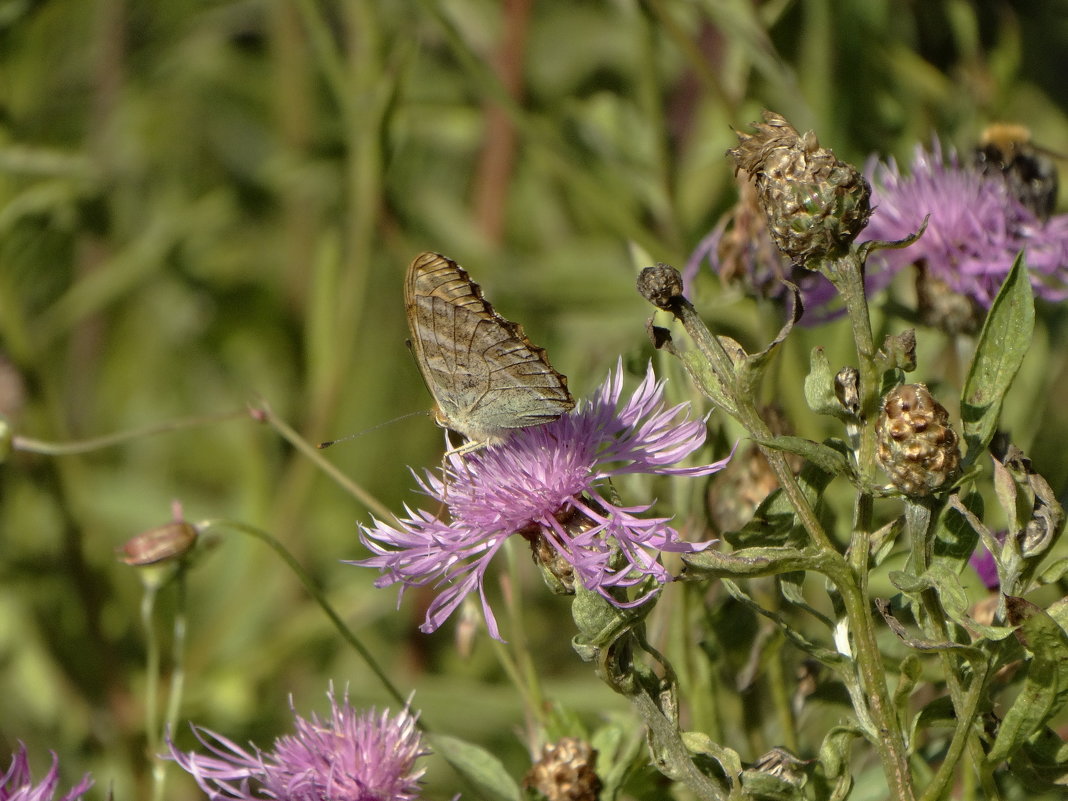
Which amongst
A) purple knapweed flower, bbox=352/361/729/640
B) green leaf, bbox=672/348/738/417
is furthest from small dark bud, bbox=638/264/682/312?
purple knapweed flower, bbox=352/361/729/640

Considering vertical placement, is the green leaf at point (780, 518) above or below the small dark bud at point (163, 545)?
above

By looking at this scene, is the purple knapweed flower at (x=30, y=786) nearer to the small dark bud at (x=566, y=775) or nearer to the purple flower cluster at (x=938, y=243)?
the small dark bud at (x=566, y=775)

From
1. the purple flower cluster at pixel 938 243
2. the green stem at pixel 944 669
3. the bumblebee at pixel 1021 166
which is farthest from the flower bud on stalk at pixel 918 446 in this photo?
the bumblebee at pixel 1021 166

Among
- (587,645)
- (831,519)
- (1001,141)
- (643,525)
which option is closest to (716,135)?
(1001,141)

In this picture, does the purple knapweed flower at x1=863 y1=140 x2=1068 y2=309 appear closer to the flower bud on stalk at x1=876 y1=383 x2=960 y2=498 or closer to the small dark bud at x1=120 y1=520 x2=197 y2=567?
the flower bud on stalk at x1=876 y1=383 x2=960 y2=498

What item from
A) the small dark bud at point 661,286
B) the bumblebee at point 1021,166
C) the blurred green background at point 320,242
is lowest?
the blurred green background at point 320,242

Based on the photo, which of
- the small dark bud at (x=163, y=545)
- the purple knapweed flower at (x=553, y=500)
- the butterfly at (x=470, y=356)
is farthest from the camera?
the small dark bud at (x=163, y=545)

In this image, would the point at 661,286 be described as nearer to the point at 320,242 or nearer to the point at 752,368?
the point at 752,368

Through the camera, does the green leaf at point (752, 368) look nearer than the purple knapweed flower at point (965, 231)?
Yes
